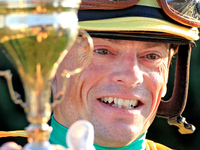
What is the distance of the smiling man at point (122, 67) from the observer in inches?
78.7

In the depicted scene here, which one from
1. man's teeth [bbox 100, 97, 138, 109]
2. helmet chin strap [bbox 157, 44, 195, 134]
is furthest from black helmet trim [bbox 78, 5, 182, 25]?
helmet chin strap [bbox 157, 44, 195, 134]

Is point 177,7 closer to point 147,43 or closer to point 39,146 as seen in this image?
point 147,43

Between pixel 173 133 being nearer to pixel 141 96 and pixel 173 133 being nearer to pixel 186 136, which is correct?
pixel 186 136

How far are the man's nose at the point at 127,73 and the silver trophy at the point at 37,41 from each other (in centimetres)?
105

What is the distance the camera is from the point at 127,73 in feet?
6.59

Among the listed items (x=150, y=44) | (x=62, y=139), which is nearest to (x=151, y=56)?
(x=150, y=44)

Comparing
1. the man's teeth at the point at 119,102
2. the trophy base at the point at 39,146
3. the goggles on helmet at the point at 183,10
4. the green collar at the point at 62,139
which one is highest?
the trophy base at the point at 39,146

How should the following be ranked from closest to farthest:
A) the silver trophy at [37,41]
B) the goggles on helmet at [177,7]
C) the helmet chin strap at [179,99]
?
the silver trophy at [37,41] → the goggles on helmet at [177,7] → the helmet chin strap at [179,99]

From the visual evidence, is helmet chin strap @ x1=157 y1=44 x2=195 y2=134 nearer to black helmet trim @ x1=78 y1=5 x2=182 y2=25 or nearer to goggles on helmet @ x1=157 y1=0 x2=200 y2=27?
goggles on helmet @ x1=157 y1=0 x2=200 y2=27

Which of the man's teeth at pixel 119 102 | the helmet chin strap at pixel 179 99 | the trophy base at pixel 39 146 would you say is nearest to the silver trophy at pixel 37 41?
the trophy base at pixel 39 146

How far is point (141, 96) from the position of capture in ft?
6.95

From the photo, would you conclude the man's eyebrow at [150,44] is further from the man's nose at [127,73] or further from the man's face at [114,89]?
the man's nose at [127,73]

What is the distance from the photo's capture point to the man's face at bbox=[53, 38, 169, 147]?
205cm

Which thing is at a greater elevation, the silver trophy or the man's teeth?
the silver trophy
